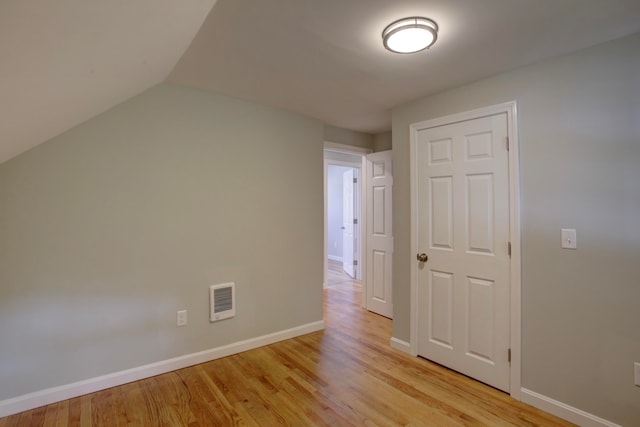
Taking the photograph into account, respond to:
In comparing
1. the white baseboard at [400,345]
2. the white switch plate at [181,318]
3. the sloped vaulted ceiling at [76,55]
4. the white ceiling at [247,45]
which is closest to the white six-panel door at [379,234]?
the white baseboard at [400,345]

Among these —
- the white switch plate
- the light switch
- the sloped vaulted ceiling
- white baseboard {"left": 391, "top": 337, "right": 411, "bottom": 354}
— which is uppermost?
the sloped vaulted ceiling

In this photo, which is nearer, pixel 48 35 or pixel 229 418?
pixel 48 35

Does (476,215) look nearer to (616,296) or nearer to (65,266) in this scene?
(616,296)

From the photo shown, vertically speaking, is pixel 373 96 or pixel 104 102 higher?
pixel 373 96

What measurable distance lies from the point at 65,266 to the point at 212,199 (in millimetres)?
1102

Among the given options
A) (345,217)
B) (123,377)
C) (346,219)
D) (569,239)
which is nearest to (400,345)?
(569,239)

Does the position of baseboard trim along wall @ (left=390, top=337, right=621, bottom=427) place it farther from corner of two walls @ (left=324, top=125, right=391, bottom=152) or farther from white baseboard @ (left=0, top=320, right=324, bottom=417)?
corner of two walls @ (left=324, top=125, right=391, bottom=152)

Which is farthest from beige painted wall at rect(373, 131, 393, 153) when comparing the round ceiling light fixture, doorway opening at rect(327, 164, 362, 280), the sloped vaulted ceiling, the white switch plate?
the white switch plate

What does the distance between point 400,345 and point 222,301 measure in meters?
1.70

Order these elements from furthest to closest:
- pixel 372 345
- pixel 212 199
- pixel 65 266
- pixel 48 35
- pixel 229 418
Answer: pixel 372 345
pixel 212 199
pixel 65 266
pixel 229 418
pixel 48 35

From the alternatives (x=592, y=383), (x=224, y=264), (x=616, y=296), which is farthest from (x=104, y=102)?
(x=592, y=383)

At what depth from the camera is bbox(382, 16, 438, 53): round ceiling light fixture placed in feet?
5.21

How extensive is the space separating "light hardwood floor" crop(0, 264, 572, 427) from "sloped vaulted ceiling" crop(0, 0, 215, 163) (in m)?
1.72

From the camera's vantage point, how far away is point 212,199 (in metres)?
2.64
